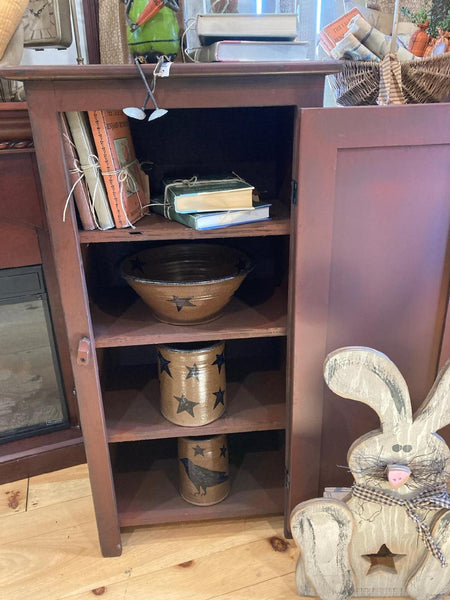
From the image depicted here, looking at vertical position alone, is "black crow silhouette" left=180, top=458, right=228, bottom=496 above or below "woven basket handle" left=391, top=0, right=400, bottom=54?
below

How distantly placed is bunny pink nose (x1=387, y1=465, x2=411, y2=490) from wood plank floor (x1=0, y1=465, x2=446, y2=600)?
1.30 ft

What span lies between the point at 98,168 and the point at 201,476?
81cm

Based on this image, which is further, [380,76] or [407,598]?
[407,598]

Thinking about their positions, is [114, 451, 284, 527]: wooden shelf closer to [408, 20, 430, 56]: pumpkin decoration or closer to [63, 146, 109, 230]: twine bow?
[63, 146, 109, 230]: twine bow

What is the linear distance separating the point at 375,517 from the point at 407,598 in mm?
252

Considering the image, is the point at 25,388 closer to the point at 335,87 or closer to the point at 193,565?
the point at 193,565

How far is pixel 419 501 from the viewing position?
3.47ft

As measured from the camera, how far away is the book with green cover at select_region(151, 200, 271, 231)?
40.8 inches

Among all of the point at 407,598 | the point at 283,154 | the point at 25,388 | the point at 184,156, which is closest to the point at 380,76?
the point at 283,154

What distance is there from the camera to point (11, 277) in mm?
1392

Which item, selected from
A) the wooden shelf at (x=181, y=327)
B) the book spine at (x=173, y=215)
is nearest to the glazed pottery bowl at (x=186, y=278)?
the wooden shelf at (x=181, y=327)

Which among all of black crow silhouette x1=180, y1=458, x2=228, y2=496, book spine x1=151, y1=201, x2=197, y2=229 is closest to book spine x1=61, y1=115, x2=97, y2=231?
book spine x1=151, y1=201, x2=197, y2=229

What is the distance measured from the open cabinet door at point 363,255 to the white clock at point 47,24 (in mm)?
650

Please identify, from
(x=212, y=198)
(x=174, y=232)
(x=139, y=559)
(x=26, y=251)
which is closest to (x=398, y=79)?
(x=212, y=198)
